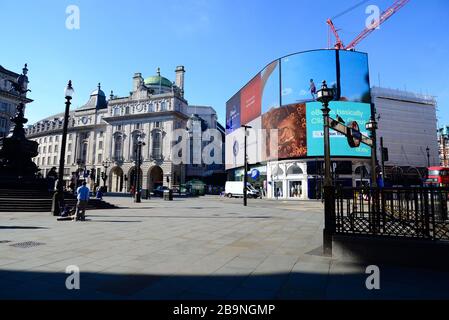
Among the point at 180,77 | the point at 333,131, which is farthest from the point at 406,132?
the point at 180,77

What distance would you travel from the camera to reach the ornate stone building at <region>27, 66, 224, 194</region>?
212 feet

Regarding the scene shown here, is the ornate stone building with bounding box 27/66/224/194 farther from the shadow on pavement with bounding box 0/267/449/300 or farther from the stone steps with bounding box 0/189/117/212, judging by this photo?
the shadow on pavement with bounding box 0/267/449/300

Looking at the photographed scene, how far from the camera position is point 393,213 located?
6352 millimetres

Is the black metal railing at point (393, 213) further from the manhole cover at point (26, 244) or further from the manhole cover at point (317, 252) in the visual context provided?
the manhole cover at point (26, 244)

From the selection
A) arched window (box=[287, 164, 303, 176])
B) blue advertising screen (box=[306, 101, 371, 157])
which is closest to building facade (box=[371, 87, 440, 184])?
blue advertising screen (box=[306, 101, 371, 157])

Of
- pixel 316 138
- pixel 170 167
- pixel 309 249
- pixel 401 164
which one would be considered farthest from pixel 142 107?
pixel 309 249

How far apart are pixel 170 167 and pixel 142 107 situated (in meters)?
16.8

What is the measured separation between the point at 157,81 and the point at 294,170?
4681cm

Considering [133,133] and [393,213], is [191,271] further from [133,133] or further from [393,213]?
[133,133]

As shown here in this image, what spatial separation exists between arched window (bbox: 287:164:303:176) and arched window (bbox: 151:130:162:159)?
31767 mm

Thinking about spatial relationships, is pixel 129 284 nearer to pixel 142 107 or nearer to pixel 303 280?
pixel 303 280

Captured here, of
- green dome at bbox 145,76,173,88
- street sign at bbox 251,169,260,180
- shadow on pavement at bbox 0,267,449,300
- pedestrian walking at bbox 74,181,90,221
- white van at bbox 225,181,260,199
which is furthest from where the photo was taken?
green dome at bbox 145,76,173,88

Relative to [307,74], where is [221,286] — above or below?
below

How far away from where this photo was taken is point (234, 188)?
46.7 m
